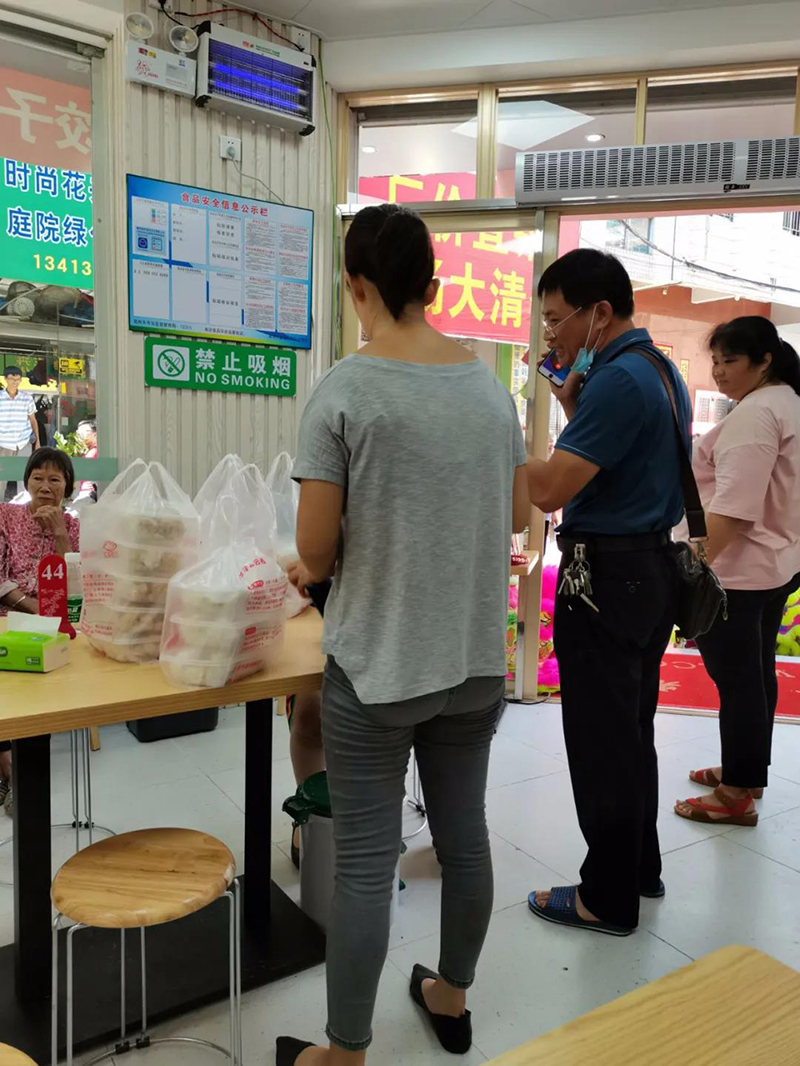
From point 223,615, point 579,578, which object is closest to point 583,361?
point 579,578

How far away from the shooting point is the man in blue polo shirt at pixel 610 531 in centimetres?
166

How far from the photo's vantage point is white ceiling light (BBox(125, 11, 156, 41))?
3066 mm

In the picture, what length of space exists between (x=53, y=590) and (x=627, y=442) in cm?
126

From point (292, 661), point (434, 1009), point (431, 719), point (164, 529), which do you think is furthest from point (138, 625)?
point (434, 1009)

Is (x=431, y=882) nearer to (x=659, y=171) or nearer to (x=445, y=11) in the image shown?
(x=659, y=171)

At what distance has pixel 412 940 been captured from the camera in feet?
6.22

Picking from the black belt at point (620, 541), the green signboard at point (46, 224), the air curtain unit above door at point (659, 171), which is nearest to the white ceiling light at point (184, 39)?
the green signboard at point (46, 224)

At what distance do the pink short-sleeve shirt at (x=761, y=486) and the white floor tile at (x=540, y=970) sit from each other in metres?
1.10

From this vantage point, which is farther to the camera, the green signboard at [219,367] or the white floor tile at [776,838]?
the green signboard at [219,367]

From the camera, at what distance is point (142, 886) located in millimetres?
1267

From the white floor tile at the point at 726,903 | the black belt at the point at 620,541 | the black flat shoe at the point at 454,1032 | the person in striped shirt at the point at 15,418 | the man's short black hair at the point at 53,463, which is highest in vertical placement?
the person in striped shirt at the point at 15,418

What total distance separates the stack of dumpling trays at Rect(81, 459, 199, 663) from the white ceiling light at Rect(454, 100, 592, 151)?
9.54 feet

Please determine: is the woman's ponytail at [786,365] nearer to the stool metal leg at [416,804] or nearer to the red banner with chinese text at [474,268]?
the red banner with chinese text at [474,268]

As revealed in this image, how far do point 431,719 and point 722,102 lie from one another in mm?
3410
